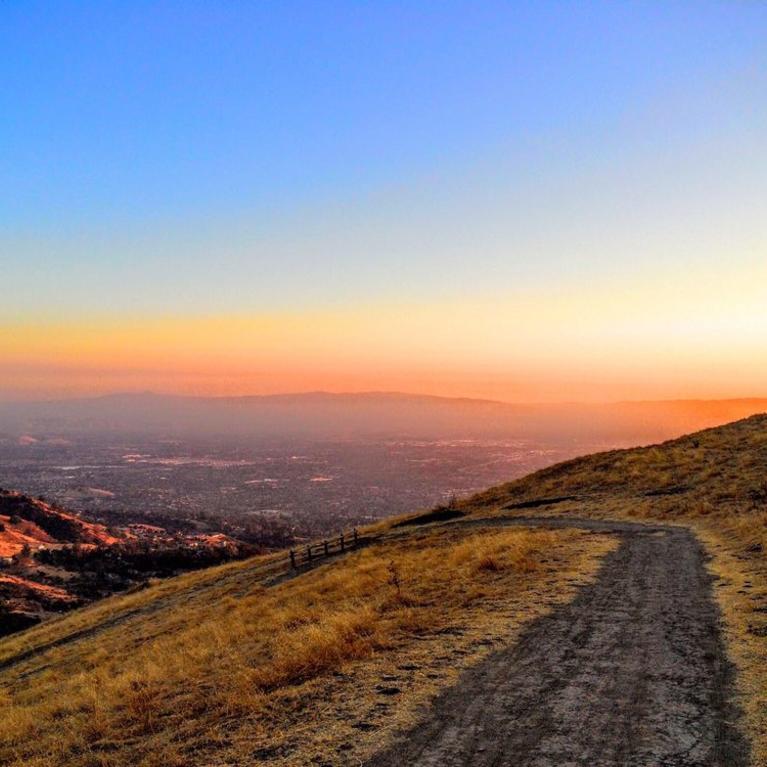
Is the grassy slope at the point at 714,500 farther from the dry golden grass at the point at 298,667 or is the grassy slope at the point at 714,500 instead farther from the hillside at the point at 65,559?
the hillside at the point at 65,559

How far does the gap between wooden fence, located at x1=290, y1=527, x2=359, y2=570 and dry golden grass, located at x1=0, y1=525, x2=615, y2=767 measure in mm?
9635

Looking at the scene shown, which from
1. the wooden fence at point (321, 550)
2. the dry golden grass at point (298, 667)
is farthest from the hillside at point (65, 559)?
the dry golden grass at point (298, 667)

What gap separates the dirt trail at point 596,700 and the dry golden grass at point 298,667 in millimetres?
703

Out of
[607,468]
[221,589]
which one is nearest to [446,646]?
[221,589]

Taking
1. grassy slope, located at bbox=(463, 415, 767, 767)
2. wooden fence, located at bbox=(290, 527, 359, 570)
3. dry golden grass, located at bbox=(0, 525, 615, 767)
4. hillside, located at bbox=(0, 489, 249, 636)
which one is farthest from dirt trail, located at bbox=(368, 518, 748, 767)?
hillside, located at bbox=(0, 489, 249, 636)

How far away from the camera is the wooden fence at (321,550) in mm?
33781

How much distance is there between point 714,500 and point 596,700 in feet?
81.1

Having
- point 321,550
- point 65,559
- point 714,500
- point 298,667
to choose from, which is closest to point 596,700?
point 298,667

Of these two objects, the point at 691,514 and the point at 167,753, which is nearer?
the point at 167,753

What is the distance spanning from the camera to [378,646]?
1128 centimetres

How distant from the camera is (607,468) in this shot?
42.9m

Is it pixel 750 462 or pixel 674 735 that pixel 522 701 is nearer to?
pixel 674 735

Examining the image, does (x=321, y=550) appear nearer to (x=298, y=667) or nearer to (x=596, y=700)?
(x=298, y=667)

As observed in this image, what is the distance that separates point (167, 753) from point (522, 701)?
5251mm
